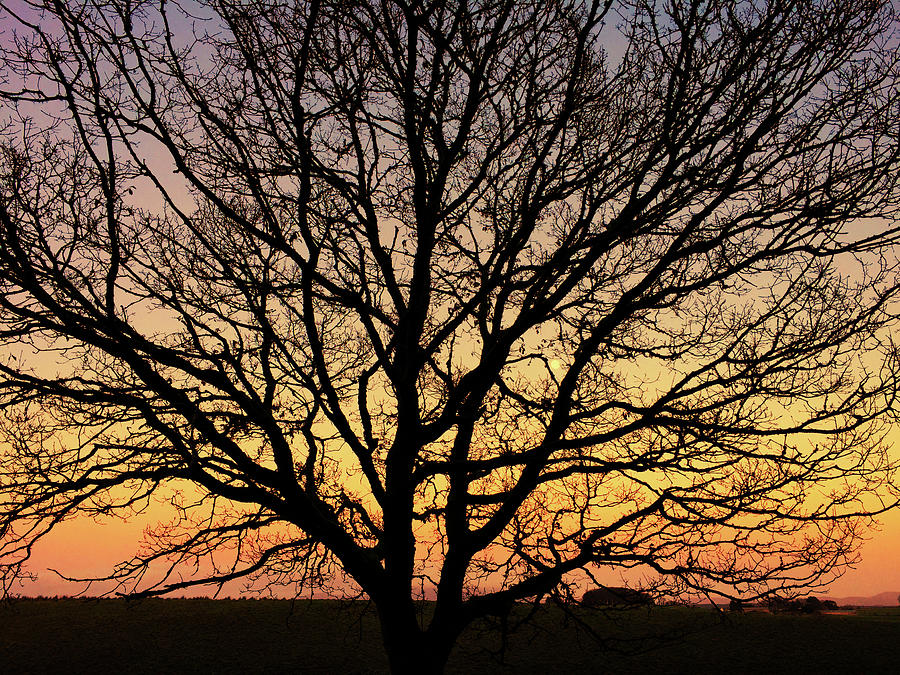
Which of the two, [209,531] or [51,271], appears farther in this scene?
[209,531]

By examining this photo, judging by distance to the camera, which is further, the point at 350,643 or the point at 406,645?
the point at 350,643

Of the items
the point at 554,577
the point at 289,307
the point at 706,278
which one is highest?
the point at 289,307

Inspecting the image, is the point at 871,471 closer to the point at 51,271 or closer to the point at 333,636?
the point at 51,271

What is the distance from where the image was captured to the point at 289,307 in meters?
8.39

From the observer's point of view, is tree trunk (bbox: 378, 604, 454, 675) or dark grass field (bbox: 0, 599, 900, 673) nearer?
tree trunk (bbox: 378, 604, 454, 675)

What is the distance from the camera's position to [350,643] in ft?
55.7

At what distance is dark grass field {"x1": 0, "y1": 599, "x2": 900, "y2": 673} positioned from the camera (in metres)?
15.4

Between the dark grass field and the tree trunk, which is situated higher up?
the dark grass field

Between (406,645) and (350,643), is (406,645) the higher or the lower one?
the lower one

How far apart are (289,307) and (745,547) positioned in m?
5.93

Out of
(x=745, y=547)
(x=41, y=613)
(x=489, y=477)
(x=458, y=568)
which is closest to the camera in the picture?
(x=745, y=547)

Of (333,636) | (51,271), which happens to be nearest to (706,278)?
(51,271)

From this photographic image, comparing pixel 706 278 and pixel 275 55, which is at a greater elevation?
pixel 275 55

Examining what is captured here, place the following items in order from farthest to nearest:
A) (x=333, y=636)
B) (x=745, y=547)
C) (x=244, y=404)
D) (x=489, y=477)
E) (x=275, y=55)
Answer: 1. (x=333, y=636)
2. (x=489, y=477)
3. (x=745, y=547)
4. (x=275, y=55)
5. (x=244, y=404)
